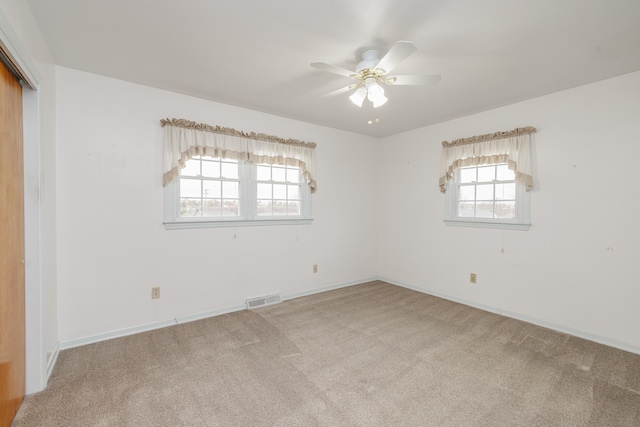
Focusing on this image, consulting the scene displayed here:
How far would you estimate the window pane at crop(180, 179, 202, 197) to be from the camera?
10.4ft

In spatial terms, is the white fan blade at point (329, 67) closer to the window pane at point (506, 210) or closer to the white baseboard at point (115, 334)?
the window pane at point (506, 210)

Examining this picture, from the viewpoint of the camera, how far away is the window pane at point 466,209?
3781 mm

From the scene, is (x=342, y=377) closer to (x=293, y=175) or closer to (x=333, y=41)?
(x=333, y=41)

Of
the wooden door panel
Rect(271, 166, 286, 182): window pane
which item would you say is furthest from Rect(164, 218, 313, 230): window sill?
the wooden door panel

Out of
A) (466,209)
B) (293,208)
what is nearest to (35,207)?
(293,208)

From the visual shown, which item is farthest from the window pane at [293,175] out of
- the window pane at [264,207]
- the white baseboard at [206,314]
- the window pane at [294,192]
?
the white baseboard at [206,314]

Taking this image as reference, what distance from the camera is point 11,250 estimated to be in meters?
1.68

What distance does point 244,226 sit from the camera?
357cm

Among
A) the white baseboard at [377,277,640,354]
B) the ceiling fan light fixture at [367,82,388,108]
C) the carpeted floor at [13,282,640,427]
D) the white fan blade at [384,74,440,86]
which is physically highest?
the white fan blade at [384,74,440,86]

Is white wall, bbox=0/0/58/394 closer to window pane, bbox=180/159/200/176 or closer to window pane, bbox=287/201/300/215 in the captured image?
window pane, bbox=180/159/200/176

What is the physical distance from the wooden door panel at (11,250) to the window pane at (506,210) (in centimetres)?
450

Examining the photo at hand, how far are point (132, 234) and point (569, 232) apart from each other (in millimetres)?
4556

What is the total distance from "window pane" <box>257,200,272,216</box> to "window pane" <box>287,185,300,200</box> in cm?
35

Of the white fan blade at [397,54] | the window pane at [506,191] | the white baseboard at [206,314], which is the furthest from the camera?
the window pane at [506,191]
